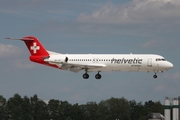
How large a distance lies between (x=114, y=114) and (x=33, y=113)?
2069 cm

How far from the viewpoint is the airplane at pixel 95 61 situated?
128 metres

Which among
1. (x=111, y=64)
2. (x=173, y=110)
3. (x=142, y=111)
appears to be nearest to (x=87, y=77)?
(x=111, y=64)

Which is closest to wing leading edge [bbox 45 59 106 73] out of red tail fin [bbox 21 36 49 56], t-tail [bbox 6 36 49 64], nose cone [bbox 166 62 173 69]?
t-tail [bbox 6 36 49 64]

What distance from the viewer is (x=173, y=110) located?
14825 cm

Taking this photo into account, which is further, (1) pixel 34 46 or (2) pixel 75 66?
(1) pixel 34 46

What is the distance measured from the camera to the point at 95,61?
436 feet

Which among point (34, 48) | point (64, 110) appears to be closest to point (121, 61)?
point (34, 48)

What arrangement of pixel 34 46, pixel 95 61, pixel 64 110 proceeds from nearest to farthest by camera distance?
pixel 95 61 < pixel 34 46 < pixel 64 110

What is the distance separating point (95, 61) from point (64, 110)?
149 feet

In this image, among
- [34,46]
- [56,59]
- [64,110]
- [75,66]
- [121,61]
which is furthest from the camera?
[64,110]

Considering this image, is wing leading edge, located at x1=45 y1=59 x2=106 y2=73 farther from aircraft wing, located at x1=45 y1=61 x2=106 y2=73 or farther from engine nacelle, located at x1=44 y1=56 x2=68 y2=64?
engine nacelle, located at x1=44 y1=56 x2=68 y2=64

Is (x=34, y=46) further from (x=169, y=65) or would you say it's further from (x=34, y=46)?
(x=169, y=65)

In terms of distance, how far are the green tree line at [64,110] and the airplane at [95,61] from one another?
104 ft

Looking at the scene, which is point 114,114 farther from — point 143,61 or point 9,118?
point 143,61
